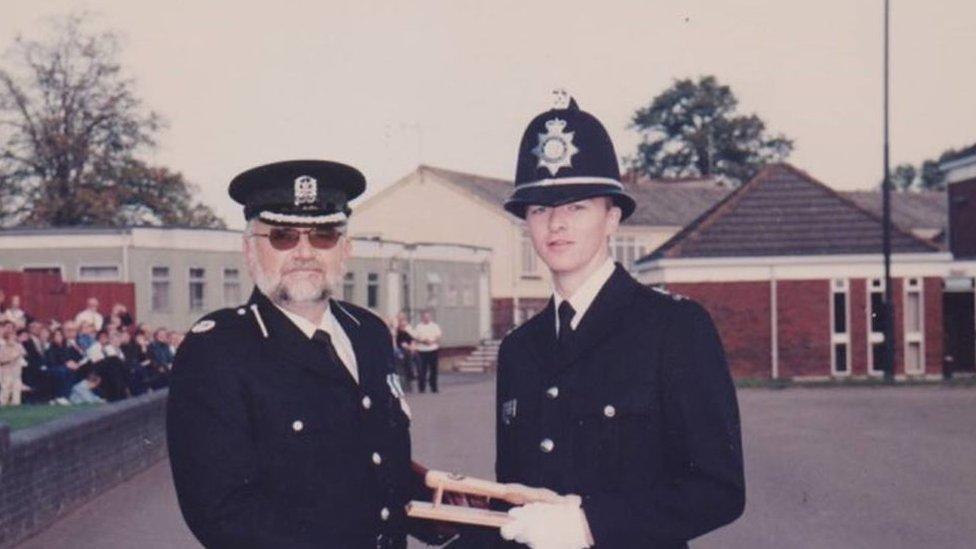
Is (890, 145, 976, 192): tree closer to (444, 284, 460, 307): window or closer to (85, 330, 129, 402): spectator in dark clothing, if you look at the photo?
(444, 284, 460, 307): window

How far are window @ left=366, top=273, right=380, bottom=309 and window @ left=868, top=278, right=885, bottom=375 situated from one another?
1754 centimetres

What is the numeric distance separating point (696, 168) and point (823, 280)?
56061mm

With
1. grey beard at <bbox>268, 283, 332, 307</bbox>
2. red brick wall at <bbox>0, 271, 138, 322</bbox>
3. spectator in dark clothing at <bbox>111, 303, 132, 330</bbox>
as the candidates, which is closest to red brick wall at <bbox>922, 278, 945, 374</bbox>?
red brick wall at <bbox>0, 271, 138, 322</bbox>

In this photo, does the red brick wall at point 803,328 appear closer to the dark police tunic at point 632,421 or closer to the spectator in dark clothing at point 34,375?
the spectator in dark clothing at point 34,375

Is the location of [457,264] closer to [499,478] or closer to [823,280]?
[823,280]

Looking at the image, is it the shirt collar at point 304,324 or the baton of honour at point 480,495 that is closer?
the baton of honour at point 480,495

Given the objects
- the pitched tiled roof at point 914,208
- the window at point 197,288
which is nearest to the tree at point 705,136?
the pitched tiled roof at point 914,208

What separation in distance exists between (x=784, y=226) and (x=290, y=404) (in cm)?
3582

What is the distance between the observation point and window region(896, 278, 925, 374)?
120 ft

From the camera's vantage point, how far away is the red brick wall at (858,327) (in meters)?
36.1

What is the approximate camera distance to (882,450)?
16.8 metres

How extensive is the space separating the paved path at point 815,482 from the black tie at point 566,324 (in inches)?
254

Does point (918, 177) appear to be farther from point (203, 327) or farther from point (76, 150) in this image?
point (203, 327)

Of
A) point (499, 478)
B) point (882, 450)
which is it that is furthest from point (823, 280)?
point (499, 478)
